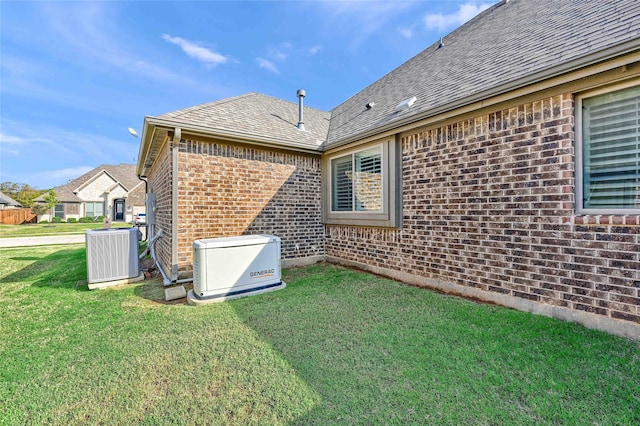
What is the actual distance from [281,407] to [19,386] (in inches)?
90.2

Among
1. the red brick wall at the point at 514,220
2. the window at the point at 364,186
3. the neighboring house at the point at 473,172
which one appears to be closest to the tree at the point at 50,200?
the neighboring house at the point at 473,172

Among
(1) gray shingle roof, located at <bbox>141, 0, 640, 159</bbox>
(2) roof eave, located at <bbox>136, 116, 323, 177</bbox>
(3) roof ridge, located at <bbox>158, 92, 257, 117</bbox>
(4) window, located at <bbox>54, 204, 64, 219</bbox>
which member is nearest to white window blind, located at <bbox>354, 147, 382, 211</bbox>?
(1) gray shingle roof, located at <bbox>141, 0, 640, 159</bbox>

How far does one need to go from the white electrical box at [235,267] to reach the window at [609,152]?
453cm

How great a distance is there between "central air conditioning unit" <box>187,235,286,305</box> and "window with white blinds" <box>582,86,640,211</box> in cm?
458

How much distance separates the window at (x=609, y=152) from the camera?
294cm

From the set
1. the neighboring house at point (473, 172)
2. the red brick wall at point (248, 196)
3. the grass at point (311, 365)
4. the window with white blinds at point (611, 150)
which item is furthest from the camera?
the red brick wall at point (248, 196)

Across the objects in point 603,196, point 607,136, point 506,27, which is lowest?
point 603,196

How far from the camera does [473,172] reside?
13.9ft

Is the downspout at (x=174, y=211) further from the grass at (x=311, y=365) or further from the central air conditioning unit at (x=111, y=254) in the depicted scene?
the grass at (x=311, y=365)

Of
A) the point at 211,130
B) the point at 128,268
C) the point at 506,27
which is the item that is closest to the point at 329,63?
the point at 506,27

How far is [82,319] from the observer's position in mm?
3750

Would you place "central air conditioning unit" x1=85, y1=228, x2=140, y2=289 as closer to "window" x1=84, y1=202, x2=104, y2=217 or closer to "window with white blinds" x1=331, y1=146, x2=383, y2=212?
"window with white blinds" x1=331, y1=146, x2=383, y2=212

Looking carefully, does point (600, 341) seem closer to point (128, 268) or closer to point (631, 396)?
point (631, 396)

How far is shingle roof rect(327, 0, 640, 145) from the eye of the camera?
11.3 ft
